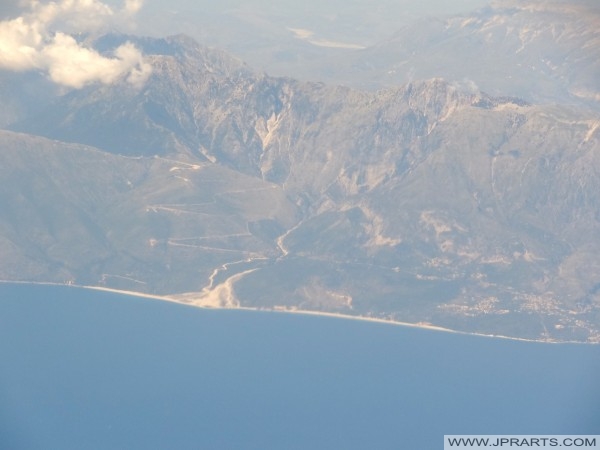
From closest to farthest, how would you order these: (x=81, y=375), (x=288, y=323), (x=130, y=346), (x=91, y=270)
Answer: (x=81, y=375) < (x=130, y=346) < (x=288, y=323) < (x=91, y=270)

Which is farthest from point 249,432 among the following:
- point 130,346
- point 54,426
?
point 130,346

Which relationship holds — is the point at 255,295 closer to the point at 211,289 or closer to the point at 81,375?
the point at 211,289

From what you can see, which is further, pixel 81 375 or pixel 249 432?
pixel 81 375

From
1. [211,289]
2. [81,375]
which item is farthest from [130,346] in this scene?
[211,289]

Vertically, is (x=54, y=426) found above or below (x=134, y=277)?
below

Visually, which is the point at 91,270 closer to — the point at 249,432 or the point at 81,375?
the point at 81,375

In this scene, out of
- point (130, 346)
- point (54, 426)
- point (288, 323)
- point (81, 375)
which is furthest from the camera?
point (288, 323)

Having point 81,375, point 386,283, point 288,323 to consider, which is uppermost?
point 386,283
